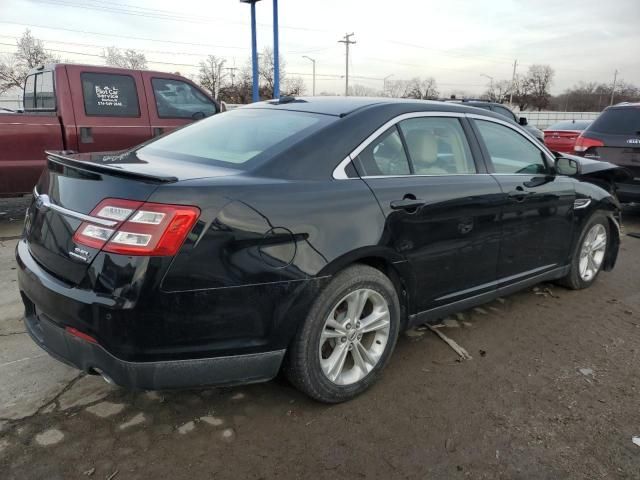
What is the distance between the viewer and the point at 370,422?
262 cm

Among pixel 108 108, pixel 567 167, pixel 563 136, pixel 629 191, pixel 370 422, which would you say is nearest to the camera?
pixel 370 422

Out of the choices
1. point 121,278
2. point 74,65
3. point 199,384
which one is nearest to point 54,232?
point 121,278

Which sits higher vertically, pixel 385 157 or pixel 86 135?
pixel 385 157

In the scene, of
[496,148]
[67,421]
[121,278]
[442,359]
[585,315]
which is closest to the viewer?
[121,278]

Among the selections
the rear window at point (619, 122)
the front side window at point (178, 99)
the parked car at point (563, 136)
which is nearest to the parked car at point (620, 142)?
the rear window at point (619, 122)

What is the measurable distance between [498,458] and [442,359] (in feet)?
3.16

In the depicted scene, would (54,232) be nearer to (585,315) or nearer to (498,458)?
(498,458)

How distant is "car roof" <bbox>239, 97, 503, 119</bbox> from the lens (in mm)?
3015

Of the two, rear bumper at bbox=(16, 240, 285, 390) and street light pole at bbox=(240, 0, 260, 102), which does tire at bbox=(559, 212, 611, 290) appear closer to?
rear bumper at bbox=(16, 240, 285, 390)

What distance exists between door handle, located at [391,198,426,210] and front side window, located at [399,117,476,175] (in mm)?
230

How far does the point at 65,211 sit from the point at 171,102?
5372 mm

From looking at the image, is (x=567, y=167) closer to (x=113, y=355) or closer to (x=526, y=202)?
(x=526, y=202)

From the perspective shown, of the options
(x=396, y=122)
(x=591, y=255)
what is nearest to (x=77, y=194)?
(x=396, y=122)

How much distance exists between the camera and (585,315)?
13.4 feet
